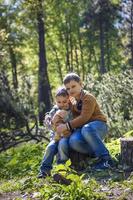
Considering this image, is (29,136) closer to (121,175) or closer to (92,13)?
(121,175)

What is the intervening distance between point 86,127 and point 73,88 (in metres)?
0.57

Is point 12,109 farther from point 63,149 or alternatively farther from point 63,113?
point 63,149

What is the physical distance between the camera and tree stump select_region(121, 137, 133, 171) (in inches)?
252

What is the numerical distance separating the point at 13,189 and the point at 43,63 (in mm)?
22715

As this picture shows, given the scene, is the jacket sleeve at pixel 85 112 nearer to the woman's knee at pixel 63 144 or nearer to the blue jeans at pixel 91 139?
the blue jeans at pixel 91 139

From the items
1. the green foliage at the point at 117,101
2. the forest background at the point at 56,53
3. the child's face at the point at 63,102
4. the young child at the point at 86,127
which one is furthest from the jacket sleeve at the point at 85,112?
the green foliage at the point at 117,101

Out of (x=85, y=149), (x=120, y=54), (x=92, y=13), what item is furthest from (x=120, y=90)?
(x=120, y=54)

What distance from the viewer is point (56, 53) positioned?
4741 cm

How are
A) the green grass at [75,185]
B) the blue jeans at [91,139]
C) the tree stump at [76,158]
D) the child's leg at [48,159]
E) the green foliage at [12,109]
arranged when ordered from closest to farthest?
the green grass at [75,185] < the blue jeans at [91,139] < the child's leg at [48,159] < the tree stump at [76,158] < the green foliage at [12,109]

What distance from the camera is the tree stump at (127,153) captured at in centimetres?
639

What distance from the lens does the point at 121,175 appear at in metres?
6.01

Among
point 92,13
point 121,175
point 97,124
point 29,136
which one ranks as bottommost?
point 29,136

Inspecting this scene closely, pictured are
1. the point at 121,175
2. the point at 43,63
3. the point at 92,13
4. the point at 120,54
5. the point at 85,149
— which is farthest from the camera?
the point at 120,54

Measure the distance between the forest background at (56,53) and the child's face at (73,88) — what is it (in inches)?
201
